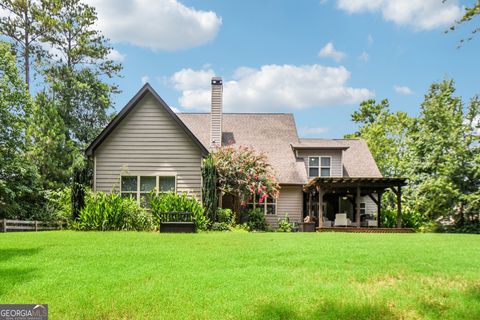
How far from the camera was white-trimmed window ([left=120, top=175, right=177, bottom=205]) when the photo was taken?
1830 cm

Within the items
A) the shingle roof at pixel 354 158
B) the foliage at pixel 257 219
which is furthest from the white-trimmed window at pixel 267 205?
the shingle roof at pixel 354 158

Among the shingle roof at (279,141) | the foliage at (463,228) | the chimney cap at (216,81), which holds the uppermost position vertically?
the chimney cap at (216,81)

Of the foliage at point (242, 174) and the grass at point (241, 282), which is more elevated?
the foliage at point (242, 174)

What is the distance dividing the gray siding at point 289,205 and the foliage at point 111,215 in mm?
8717

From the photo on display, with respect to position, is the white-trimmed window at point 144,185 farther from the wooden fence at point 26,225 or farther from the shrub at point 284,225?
the shrub at point 284,225

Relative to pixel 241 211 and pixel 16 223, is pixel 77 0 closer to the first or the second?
Result: pixel 16 223

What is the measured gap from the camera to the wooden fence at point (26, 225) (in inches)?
714

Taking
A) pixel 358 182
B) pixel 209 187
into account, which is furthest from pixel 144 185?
pixel 358 182

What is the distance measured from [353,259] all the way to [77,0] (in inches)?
1159

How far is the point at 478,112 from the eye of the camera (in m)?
24.5

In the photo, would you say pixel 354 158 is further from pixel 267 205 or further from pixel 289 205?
pixel 267 205

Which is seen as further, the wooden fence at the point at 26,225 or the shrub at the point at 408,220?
the shrub at the point at 408,220

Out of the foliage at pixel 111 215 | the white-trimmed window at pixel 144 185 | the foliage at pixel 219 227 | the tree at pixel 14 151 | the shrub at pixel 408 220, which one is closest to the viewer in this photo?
the foliage at pixel 111 215

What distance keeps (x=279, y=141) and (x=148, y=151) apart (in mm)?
10174
